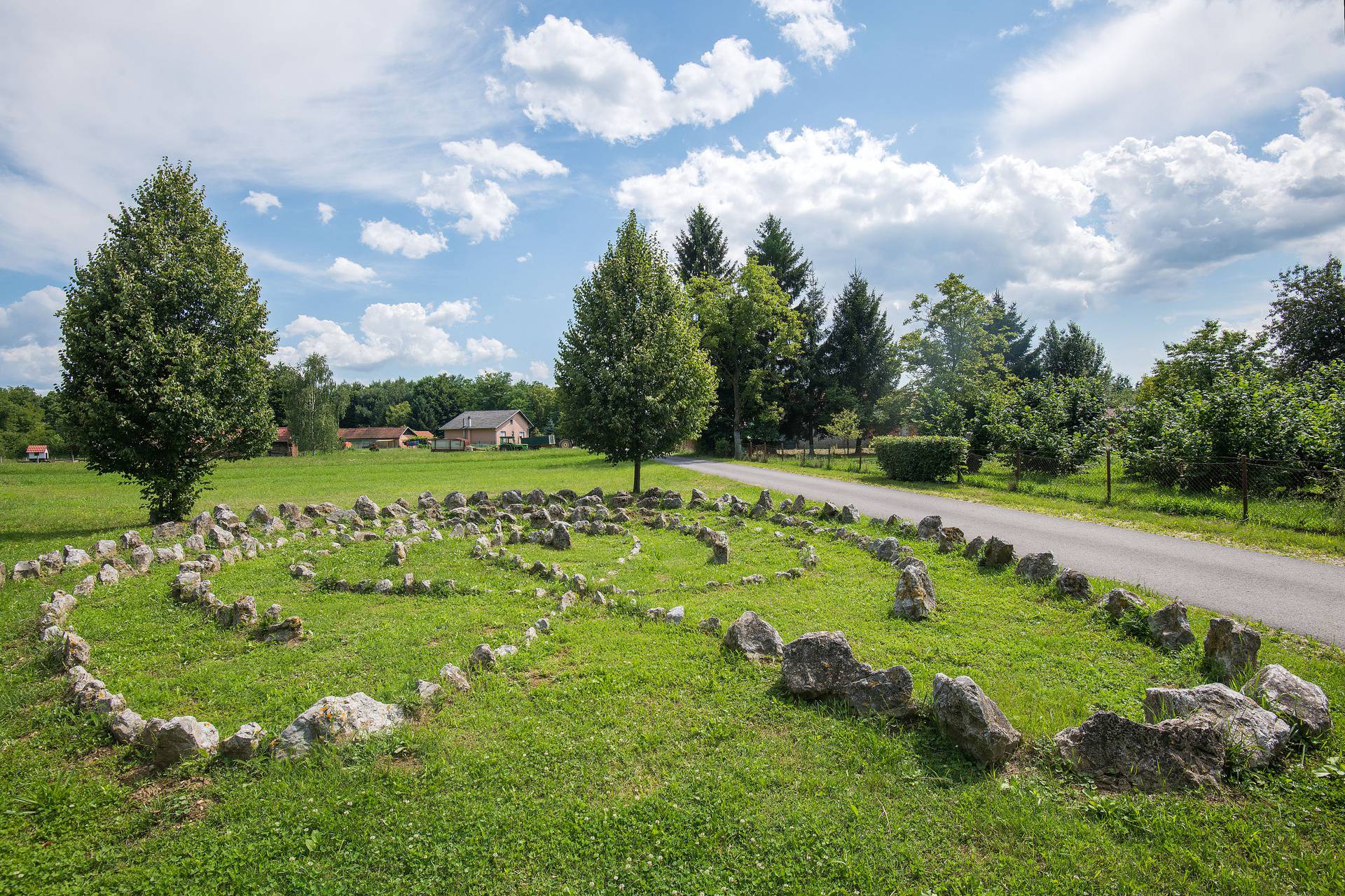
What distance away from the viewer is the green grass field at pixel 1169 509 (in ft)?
41.7

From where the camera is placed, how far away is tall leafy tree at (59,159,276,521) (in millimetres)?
14758

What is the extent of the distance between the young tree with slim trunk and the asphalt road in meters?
7.85

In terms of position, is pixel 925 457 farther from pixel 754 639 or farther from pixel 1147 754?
pixel 1147 754

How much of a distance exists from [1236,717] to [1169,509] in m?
15.0

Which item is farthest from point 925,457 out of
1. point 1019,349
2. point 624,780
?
point 1019,349

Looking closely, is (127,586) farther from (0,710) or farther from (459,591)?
(459,591)

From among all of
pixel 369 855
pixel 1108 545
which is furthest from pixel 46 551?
pixel 1108 545

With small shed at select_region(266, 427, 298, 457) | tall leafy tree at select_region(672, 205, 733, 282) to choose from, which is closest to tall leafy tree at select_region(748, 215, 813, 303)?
tall leafy tree at select_region(672, 205, 733, 282)

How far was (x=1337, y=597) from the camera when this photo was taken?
889 cm

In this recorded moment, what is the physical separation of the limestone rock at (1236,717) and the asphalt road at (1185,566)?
4.19 metres

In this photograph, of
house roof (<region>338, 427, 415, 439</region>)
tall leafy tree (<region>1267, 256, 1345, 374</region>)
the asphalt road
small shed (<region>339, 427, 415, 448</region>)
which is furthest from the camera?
house roof (<region>338, 427, 415, 439</region>)

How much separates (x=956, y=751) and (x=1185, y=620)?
4.16 metres

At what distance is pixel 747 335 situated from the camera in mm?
50000

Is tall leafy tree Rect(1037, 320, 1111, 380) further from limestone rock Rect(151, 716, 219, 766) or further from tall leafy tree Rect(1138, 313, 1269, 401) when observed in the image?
limestone rock Rect(151, 716, 219, 766)
